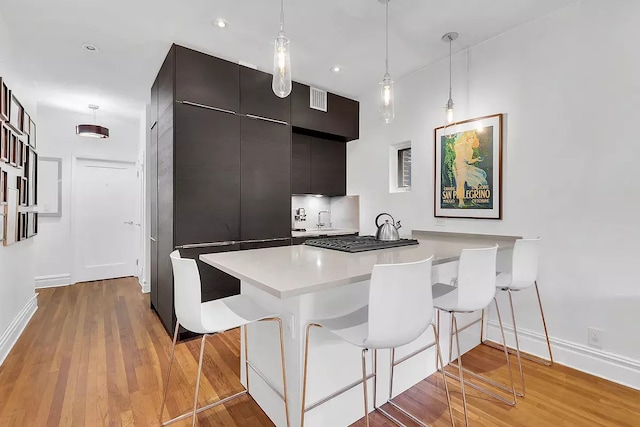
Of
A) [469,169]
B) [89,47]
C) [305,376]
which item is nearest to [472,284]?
[305,376]

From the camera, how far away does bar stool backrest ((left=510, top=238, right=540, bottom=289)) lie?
81.4 inches

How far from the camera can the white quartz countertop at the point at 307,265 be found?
3.89ft

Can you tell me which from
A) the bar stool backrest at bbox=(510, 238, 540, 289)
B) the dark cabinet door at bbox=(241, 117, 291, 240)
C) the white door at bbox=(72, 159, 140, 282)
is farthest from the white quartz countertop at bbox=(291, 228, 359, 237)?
the white door at bbox=(72, 159, 140, 282)

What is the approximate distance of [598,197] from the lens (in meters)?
2.20

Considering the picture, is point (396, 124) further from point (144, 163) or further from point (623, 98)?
point (144, 163)

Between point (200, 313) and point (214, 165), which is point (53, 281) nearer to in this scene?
point (214, 165)

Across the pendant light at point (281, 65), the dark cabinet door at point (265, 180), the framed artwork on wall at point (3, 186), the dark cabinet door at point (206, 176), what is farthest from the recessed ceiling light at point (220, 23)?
the framed artwork on wall at point (3, 186)

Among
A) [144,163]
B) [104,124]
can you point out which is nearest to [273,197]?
[144,163]

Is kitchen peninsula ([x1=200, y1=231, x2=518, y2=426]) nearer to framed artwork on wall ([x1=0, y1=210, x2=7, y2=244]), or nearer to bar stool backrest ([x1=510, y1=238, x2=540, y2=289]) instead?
bar stool backrest ([x1=510, y1=238, x2=540, y2=289])

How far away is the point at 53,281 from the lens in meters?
4.73

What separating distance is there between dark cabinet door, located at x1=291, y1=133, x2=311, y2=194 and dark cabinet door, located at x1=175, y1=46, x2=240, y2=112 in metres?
1.04

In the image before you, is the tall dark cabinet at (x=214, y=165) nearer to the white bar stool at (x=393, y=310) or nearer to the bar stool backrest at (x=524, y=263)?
the white bar stool at (x=393, y=310)

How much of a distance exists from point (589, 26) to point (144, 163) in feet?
15.9

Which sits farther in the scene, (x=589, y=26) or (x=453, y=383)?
(x=589, y=26)
